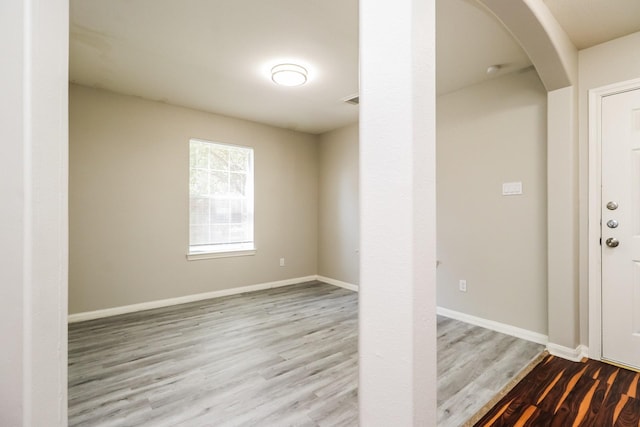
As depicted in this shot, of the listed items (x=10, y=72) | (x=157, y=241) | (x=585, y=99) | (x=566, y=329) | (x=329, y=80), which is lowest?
(x=566, y=329)

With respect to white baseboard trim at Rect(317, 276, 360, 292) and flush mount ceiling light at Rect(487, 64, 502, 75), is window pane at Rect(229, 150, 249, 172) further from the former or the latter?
flush mount ceiling light at Rect(487, 64, 502, 75)

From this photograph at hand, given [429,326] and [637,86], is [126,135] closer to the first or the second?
[429,326]

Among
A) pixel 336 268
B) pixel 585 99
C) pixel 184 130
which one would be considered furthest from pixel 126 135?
pixel 585 99

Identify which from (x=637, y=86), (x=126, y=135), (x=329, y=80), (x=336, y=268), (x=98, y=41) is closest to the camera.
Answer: (x=637, y=86)

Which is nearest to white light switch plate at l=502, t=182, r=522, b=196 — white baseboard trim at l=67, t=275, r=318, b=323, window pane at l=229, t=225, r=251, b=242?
white baseboard trim at l=67, t=275, r=318, b=323

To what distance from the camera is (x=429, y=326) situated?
0.78 meters

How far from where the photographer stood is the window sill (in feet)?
13.0

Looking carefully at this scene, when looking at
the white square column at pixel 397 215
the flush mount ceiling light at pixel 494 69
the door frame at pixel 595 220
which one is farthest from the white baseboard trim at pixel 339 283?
the white square column at pixel 397 215

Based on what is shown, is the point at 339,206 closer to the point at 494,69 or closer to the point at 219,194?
the point at 219,194

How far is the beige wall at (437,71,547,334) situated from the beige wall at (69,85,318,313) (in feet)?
8.40

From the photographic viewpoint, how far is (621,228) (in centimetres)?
228

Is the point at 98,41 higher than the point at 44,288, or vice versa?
the point at 98,41

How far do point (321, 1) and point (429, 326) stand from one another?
6.76ft

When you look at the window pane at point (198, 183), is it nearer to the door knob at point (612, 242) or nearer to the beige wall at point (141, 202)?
the beige wall at point (141, 202)
